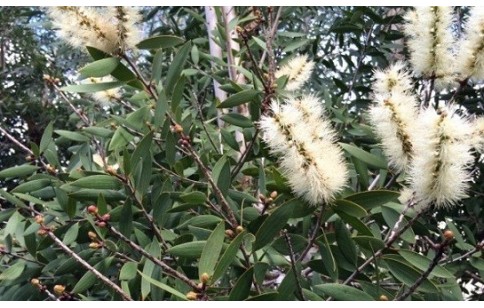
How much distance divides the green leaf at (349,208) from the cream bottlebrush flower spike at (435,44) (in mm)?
379

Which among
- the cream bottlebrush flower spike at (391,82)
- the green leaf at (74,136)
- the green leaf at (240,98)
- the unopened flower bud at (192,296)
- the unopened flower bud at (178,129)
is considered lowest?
the green leaf at (74,136)

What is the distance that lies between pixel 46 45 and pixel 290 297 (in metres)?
3.27

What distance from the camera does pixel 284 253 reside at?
110cm

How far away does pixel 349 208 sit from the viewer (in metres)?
0.90

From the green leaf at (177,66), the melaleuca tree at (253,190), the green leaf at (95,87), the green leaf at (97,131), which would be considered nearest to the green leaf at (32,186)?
the melaleuca tree at (253,190)

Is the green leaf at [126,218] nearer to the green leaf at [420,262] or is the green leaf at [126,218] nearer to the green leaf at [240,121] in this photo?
the green leaf at [240,121]

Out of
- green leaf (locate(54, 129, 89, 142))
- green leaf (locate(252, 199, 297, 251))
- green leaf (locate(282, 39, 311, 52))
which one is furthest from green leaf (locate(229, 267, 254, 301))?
green leaf (locate(282, 39, 311, 52))

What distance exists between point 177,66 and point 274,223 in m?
0.35

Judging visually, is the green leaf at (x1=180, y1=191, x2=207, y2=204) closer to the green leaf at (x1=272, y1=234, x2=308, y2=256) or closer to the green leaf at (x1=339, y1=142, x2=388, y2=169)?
the green leaf at (x1=272, y1=234, x2=308, y2=256)

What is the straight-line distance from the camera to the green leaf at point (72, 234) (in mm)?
1213

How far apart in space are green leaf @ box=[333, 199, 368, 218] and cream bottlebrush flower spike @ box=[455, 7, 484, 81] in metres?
0.38

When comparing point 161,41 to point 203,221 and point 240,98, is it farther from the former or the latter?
point 203,221

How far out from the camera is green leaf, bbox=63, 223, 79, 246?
3.98 ft

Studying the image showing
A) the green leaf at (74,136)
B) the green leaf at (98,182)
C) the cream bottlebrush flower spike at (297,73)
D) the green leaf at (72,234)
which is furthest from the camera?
the green leaf at (74,136)
